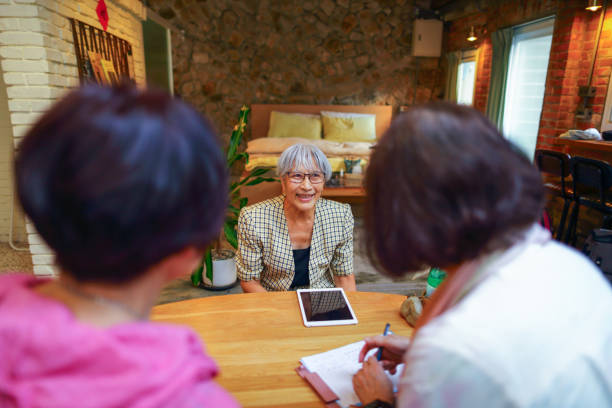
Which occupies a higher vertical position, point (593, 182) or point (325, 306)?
point (593, 182)

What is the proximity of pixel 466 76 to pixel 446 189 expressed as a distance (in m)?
6.06

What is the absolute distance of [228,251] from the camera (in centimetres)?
296

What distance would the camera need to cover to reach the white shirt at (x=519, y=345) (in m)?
0.50

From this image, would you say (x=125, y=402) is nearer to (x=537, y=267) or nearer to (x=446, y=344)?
(x=446, y=344)

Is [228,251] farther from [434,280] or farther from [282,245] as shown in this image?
[434,280]

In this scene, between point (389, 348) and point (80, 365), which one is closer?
point (80, 365)

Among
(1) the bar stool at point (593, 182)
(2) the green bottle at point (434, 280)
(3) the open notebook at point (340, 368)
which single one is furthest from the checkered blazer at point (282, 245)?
(1) the bar stool at point (593, 182)

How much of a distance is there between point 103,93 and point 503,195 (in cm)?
55

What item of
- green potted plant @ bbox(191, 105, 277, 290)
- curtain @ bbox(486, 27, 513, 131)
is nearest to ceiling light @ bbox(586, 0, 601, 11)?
curtain @ bbox(486, 27, 513, 131)

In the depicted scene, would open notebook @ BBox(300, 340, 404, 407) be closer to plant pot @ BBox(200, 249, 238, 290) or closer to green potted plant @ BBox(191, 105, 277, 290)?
green potted plant @ BBox(191, 105, 277, 290)

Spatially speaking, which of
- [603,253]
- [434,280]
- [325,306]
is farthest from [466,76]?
[325,306]

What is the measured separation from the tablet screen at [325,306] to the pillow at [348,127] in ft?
15.7

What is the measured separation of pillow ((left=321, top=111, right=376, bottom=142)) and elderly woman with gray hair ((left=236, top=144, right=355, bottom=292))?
4.30 metres

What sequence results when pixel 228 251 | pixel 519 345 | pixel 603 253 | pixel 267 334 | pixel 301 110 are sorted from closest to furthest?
pixel 519 345, pixel 267 334, pixel 603 253, pixel 228 251, pixel 301 110
